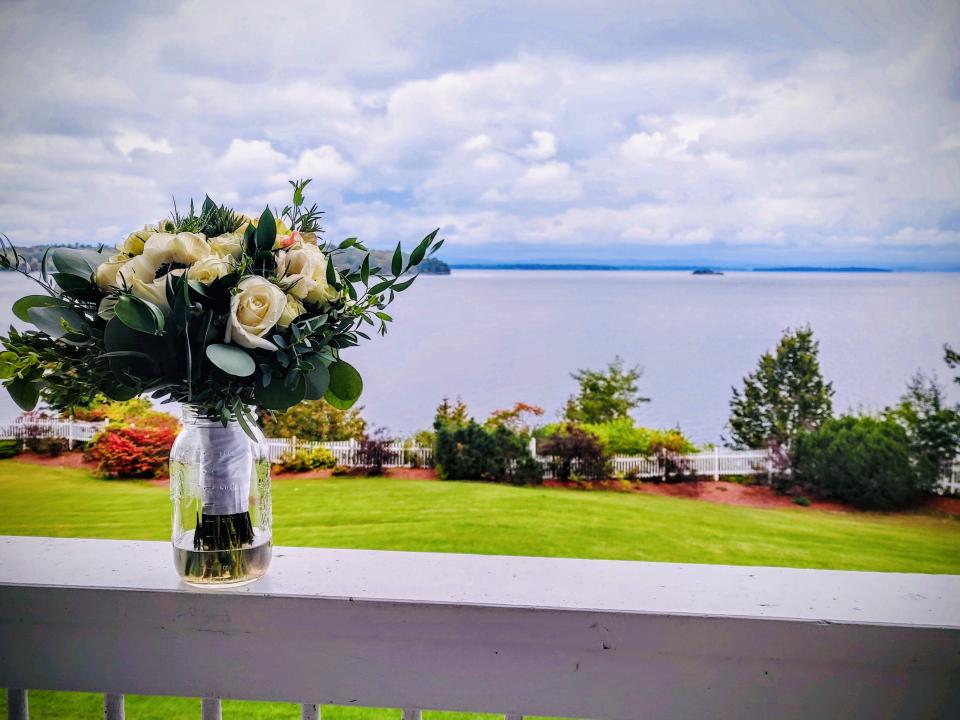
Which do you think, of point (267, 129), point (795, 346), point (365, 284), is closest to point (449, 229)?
point (267, 129)

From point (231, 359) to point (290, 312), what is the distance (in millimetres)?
65

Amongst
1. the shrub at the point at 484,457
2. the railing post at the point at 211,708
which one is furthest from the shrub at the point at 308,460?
the railing post at the point at 211,708

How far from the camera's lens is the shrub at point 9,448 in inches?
157

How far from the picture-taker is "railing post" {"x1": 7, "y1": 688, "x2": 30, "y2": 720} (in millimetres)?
707

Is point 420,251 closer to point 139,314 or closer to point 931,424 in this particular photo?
point 139,314

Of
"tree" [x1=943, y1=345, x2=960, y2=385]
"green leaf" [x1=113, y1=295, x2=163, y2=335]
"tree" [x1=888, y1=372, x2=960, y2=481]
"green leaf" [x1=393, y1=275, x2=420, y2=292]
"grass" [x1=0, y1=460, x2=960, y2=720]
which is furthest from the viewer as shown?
"tree" [x1=943, y1=345, x2=960, y2=385]

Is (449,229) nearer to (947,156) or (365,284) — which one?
(947,156)

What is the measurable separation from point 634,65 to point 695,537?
3348mm

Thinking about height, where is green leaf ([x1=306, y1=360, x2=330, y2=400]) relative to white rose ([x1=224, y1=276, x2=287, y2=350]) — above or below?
below

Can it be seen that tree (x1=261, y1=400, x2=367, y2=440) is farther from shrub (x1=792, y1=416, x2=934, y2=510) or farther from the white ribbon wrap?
the white ribbon wrap

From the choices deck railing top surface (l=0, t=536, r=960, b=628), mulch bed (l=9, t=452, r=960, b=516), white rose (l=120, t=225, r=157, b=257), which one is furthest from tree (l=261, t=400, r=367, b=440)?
white rose (l=120, t=225, r=157, b=257)

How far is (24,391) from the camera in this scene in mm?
647

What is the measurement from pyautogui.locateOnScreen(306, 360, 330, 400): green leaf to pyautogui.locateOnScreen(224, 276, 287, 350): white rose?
6cm

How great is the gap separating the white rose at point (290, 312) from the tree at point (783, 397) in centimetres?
457
